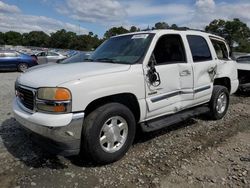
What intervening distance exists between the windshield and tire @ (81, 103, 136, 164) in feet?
2.89

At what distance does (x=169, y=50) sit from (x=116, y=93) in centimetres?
156

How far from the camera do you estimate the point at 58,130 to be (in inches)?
135

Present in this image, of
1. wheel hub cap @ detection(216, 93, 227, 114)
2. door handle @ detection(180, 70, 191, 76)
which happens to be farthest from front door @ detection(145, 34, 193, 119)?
wheel hub cap @ detection(216, 93, 227, 114)

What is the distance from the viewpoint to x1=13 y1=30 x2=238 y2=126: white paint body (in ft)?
11.8

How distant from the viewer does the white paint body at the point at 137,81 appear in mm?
3596

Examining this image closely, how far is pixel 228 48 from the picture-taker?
6.79 meters

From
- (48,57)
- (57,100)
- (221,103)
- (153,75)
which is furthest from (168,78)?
(48,57)

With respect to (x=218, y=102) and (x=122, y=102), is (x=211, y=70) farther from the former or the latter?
(x=122, y=102)

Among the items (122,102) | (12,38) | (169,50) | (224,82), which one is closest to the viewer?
(122,102)

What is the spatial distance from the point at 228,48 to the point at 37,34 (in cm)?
10555

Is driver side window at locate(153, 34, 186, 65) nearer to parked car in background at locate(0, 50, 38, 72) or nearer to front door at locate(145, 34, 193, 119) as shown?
front door at locate(145, 34, 193, 119)

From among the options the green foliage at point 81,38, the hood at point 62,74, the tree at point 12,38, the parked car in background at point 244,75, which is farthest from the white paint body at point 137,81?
the tree at point 12,38

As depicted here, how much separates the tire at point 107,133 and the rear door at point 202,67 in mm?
1811

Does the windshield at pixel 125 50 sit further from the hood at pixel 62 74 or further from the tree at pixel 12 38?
the tree at pixel 12 38
